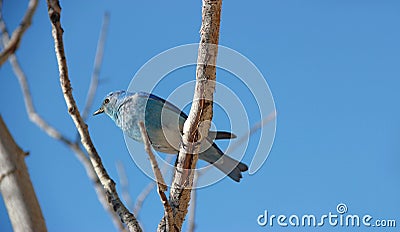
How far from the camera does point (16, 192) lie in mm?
1028

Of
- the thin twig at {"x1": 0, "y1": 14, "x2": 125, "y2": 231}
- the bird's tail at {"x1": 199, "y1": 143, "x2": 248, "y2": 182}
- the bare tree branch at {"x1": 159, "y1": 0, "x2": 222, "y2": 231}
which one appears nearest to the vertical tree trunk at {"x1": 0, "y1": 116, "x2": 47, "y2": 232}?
the thin twig at {"x1": 0, "y1": 14, "x2": 125, "y2": 231}

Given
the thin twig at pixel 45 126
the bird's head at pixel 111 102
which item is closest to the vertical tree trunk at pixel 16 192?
the thin twig at pixel 45 126

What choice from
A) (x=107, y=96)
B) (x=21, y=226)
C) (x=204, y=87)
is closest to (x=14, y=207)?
(x=21, y=226)

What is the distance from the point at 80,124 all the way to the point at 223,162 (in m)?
2.28

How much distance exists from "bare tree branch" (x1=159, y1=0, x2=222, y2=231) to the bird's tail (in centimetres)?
127

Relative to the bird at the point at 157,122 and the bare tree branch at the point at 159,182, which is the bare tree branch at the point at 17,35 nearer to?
the bare tree branch at the point at 159,182

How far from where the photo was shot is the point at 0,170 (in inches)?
40.5

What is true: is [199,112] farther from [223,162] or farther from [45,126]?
[223,162]

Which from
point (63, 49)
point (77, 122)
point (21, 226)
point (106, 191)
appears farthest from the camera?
point (106, 191)

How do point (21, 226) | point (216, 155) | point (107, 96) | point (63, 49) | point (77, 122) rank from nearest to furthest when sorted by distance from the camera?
point (21, 226)
point (63, 49)
point (77, 122)
point (216, 155)
point (107, 96)

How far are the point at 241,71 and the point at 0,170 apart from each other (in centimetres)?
161

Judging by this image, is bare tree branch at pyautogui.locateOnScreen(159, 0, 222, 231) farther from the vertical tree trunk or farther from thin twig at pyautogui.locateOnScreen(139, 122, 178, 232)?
the vertical tree trunk

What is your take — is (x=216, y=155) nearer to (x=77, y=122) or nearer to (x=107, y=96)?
(x=107, y=96)

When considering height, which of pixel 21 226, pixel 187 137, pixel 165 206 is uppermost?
pixel 187 137
